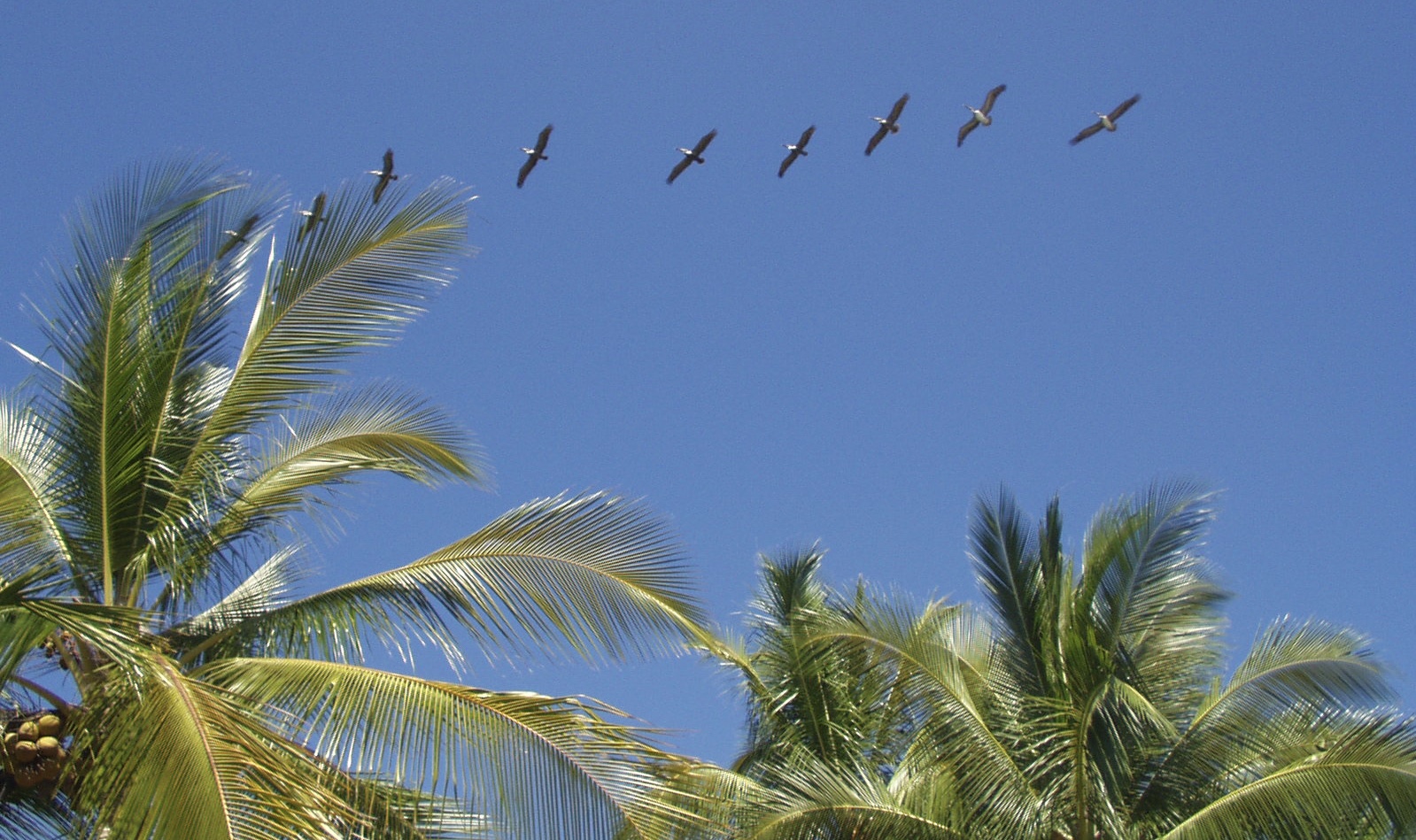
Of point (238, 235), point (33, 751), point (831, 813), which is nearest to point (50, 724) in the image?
point (33, 751)

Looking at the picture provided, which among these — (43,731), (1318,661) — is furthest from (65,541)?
(1318,661)

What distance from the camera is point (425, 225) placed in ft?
27.6

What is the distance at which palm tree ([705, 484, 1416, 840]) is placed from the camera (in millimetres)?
9047

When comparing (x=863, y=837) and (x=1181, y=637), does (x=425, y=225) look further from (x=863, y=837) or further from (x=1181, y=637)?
(x=1181, y=637)

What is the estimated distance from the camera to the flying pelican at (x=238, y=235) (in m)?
8.16

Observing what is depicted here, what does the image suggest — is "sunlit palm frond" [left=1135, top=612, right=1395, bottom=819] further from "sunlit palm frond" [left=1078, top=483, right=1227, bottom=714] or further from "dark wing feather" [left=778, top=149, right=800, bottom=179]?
"dark wing feather" [left=778, top=149, right=800, bottom=179]

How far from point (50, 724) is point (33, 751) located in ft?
0.48

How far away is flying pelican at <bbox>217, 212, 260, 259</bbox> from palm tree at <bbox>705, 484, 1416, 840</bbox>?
432cm

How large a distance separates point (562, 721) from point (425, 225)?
11.7ft

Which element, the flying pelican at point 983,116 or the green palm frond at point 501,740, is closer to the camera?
the green palm frond at point 501,740

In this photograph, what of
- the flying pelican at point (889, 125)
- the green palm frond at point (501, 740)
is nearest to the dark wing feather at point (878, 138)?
the flying pelican at point (889, 125)

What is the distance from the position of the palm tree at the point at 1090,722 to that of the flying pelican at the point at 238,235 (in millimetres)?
4317

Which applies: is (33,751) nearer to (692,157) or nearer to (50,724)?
(50,724)

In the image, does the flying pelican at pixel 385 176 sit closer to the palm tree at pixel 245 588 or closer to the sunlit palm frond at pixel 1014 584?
the palm tree at pixel 245 588
